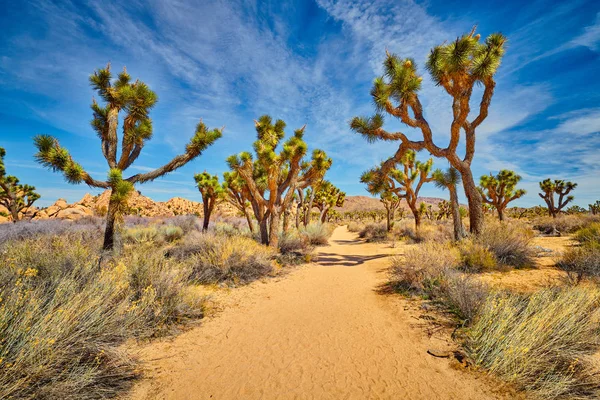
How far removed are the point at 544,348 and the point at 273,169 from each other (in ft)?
30.7

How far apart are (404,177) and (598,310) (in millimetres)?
13519

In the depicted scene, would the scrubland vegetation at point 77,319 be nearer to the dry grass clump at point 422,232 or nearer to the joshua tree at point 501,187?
the dry grass clump at point 422,232

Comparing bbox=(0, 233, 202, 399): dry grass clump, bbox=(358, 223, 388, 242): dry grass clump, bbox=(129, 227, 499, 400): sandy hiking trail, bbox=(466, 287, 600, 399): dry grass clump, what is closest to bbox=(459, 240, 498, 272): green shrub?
bbox=(129, 227, 499, 400): sandy hiking trail

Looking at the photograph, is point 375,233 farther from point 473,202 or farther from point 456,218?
point 473,202

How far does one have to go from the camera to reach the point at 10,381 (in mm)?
2164

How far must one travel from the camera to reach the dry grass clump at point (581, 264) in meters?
5.50

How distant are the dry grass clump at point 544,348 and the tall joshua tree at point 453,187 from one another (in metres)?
7.54

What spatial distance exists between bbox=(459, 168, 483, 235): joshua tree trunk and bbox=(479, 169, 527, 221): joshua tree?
58.0 feet

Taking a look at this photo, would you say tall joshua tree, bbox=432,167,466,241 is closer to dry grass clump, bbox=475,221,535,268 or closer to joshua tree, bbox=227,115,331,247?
dry grass clump, bbox=475,221,535,268

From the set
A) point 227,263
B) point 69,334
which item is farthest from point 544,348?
point 227,263

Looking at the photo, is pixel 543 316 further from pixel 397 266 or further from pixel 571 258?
pixel 571 258

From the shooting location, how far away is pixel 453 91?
31.3 feet

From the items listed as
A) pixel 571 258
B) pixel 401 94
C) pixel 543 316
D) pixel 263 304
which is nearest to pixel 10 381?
pixel 263 304

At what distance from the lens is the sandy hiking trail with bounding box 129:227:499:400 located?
9.51ft
